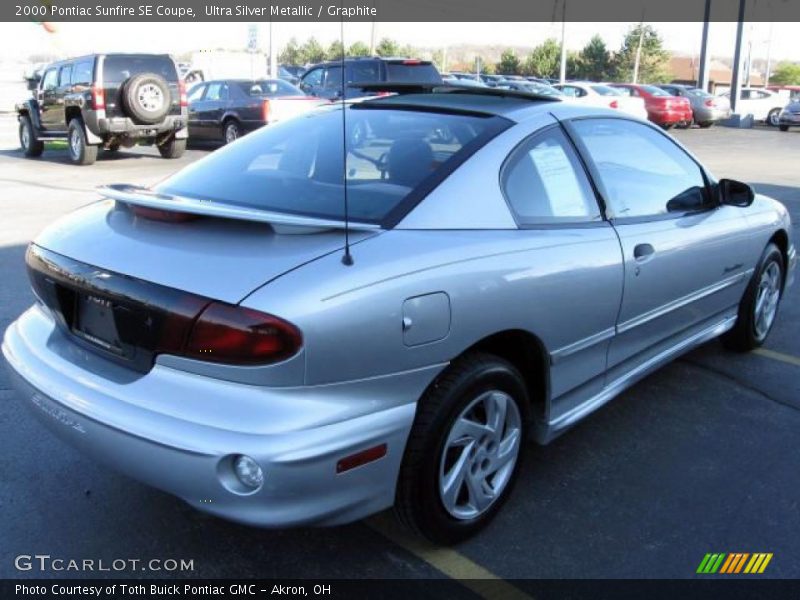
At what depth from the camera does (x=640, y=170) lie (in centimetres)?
375

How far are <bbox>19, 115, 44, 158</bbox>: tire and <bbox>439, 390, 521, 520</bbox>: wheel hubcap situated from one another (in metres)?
14.9

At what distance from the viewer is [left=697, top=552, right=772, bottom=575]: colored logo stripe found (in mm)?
2676

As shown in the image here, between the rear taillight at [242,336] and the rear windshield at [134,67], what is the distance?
41.6 ft

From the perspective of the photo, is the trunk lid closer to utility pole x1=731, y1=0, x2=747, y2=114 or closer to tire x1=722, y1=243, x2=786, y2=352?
tire x1=722, y1=243, x2=786, y2=352

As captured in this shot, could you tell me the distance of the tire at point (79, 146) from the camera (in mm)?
13844

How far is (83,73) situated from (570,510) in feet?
43.6

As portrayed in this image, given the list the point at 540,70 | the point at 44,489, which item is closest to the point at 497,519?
the point at 44,489

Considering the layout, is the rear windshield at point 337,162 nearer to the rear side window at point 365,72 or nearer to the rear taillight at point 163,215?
the rear taillight at point 163,215

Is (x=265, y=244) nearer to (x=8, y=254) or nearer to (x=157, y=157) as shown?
(x=8, y=254)

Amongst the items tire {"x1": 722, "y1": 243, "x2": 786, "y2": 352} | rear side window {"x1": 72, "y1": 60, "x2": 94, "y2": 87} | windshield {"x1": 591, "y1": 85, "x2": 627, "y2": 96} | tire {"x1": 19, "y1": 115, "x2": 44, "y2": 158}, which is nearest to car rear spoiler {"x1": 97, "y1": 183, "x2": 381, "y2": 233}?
tire {"x1": 722, "y1": 243, "x2": 786, "y2": 352}

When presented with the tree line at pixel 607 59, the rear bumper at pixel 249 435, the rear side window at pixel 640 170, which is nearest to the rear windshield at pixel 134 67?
the rear side window at pixel 640 170

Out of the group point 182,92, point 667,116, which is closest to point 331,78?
point 182,92

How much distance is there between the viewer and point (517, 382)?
2820 millimetres

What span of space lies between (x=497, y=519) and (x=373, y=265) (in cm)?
121
